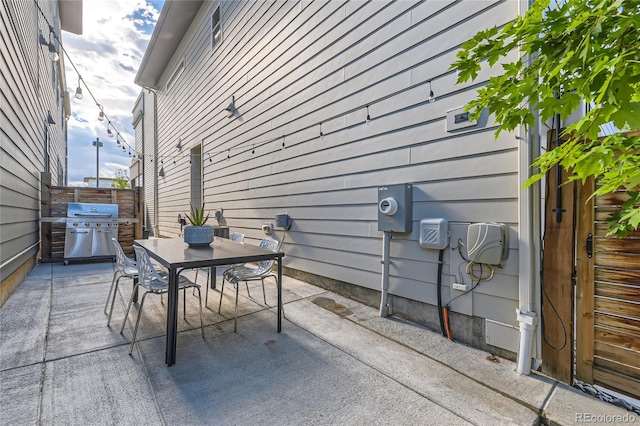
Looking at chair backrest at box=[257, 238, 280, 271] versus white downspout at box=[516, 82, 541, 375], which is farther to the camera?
chair backrest at box=[257, 238, 280, 271]

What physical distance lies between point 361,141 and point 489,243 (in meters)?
1.75

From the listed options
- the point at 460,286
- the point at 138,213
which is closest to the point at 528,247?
the point at 460,286

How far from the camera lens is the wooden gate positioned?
64.3 inches

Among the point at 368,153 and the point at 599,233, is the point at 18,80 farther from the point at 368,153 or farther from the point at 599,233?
the point at 599,233

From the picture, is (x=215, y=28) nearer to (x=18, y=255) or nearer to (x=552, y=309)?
(x=18, y=255)

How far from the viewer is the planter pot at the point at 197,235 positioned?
117 inches

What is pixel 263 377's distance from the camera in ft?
6.21

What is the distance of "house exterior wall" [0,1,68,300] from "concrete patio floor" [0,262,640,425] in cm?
107

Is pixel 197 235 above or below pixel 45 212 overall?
below

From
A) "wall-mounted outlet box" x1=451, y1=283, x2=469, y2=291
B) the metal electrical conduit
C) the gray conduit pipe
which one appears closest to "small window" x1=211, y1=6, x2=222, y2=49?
the metal electrical conduit

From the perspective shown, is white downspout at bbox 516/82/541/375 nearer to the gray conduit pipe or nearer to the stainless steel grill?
the gray conduit pipe

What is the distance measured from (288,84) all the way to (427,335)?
387 centimetres

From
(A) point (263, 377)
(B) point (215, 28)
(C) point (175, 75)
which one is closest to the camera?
(A) point (263, 377)

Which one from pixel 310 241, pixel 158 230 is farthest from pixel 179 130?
pixel 310 241
